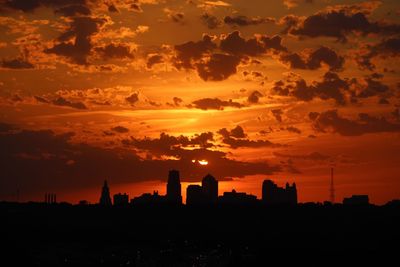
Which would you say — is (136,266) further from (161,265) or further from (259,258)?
(259,258)

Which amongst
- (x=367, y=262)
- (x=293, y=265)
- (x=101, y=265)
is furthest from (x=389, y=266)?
(x=101, y=265)

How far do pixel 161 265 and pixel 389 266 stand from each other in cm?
5568

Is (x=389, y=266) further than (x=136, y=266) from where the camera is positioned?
No

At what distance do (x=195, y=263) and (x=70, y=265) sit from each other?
31.4 m

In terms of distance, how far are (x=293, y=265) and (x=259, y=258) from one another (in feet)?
32.8

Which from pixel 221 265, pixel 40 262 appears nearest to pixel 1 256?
pixel 40 262

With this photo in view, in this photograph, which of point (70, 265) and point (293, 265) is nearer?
point (293, 265)

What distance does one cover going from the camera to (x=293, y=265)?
185125mm

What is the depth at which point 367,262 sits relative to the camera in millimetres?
187000

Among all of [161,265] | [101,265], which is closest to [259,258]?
[161,265]

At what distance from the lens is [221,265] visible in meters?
187

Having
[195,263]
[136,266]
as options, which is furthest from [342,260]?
[136,266]

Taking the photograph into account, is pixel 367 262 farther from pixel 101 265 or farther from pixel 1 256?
pixel 1 256

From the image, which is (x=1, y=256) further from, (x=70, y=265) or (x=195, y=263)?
(x=195, y=263)
